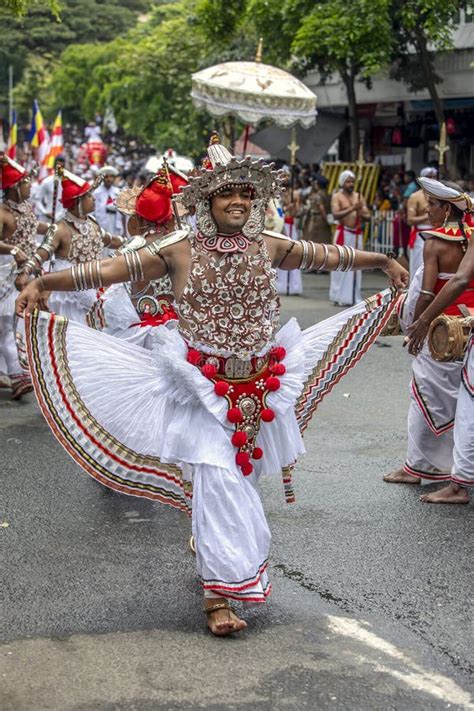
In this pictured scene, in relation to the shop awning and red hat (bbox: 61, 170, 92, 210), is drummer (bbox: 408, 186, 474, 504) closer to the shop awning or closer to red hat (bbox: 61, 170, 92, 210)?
red hat (bbox: 61, 170, 92, 210)

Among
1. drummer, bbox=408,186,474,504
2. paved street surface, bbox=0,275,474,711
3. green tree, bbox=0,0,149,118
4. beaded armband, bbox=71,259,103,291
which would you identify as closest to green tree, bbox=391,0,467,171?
paved street surface, bbox=0,275,474,711

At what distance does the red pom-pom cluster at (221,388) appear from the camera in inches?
191

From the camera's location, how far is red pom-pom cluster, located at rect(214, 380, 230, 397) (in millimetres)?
4863

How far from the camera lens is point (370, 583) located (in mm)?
5371

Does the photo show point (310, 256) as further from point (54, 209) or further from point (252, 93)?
point (252, 93)

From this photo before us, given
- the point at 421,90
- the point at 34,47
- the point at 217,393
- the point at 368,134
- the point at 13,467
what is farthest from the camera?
the point at 34,47

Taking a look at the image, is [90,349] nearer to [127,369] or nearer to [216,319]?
[127,369]

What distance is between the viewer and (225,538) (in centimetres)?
473

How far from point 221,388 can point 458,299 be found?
2307mm

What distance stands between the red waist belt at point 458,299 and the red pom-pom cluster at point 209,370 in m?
2.18

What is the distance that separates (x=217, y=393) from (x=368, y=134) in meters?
25.7

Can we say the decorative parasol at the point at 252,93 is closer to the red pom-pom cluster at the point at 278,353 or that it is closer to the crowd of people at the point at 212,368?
the crowd of people at the point at 212,368

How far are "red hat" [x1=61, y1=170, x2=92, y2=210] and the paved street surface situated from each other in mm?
2363

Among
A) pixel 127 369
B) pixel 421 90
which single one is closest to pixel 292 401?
pixel 127 369
